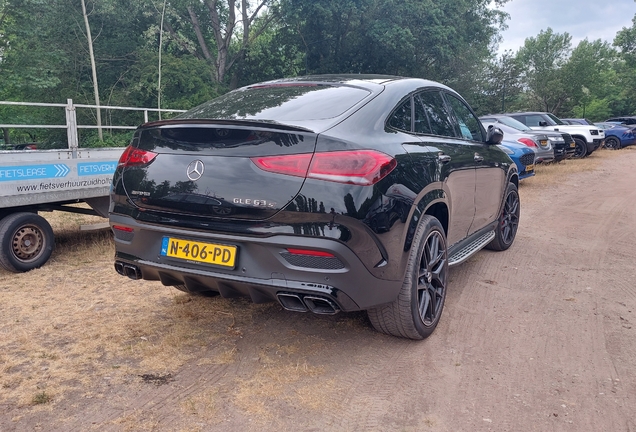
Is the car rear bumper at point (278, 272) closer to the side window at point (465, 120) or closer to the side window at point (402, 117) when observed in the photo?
the side window at point (402, 117)

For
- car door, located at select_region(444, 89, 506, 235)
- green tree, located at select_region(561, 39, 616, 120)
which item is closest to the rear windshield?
car door, located at select_region(444, 89, 506, 235)

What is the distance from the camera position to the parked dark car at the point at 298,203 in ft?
8.93

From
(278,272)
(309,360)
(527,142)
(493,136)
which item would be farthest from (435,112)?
(527,142)

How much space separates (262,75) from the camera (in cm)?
3034

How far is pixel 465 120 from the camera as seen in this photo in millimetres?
4680

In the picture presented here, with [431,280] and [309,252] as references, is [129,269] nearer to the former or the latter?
[309,252]

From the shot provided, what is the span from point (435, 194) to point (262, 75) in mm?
28329

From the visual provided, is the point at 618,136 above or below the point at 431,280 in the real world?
above

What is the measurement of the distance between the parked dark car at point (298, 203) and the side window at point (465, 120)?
3.25 feet

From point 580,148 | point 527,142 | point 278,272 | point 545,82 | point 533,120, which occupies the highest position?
point 545,82

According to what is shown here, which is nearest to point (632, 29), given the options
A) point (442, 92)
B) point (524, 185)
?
point (524, 185)

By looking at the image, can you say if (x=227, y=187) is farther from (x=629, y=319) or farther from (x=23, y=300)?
(x=629, y=319)

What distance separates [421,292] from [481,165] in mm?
1649

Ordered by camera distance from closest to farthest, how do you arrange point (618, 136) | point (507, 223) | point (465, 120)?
point (465, 120) → point (507, 223) → point (618, 136)
